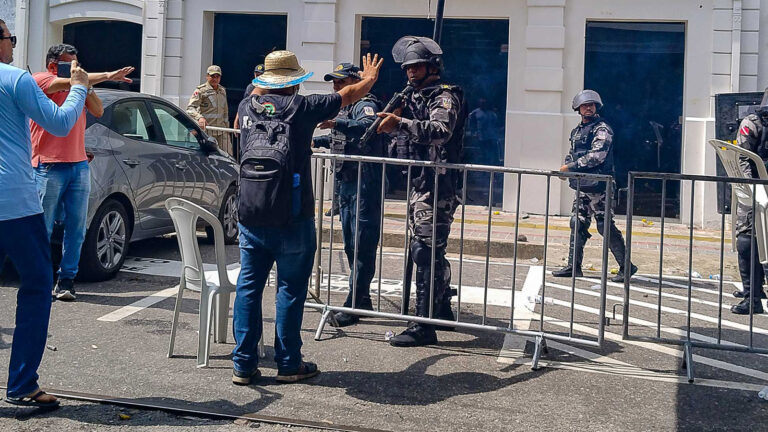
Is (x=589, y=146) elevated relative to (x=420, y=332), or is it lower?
elevated

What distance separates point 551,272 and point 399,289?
79.9 inches

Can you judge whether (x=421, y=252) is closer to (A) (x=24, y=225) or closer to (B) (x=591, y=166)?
(A) (x=24, y=225)

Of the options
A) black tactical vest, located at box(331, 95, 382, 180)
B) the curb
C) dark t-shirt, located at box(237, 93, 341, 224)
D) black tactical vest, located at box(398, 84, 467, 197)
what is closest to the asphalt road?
black tactical vest, located at box(398, 84, 467, 197)

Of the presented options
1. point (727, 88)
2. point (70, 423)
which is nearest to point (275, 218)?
point (70, 423)

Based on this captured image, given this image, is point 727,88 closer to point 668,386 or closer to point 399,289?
point 399,289

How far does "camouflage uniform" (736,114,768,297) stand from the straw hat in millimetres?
3909

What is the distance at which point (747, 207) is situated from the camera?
721 cm

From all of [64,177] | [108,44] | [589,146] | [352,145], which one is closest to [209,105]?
[108,44]

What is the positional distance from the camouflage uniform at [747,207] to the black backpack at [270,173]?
157 inches

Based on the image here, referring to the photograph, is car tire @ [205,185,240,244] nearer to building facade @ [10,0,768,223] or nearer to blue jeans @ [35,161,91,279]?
blue jeans @ [35,161,91,279]

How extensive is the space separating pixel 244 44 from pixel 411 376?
36.0 feet

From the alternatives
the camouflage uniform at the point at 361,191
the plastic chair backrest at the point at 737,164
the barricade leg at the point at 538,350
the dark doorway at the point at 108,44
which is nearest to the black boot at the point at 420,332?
the camouflage uniform at the point at 361,191

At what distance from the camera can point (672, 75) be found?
1398 cm

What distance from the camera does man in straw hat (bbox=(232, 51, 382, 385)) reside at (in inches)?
193
